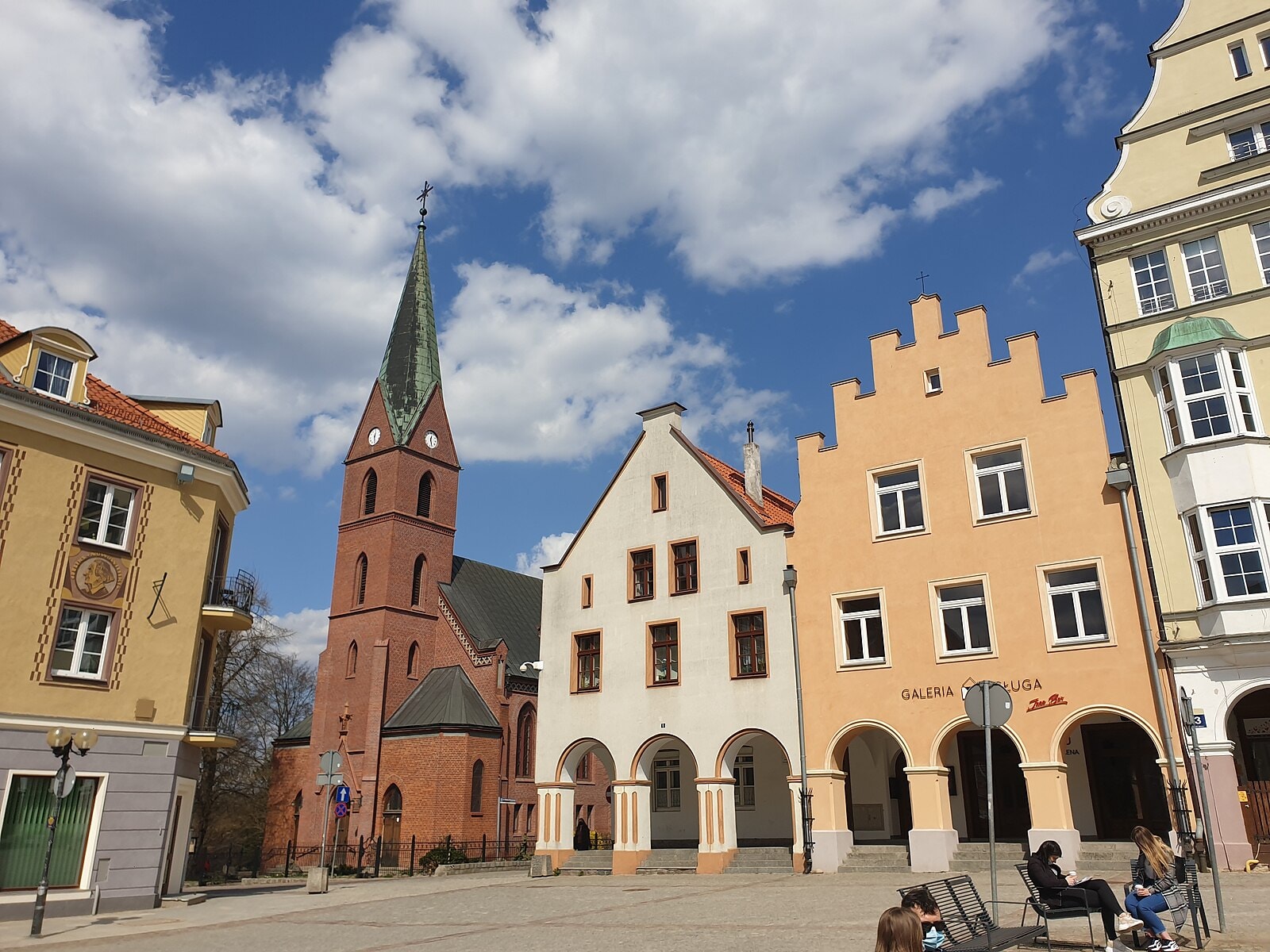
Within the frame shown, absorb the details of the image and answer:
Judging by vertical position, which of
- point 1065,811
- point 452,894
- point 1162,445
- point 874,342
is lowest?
point 452,894

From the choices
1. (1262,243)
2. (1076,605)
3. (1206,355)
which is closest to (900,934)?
(1076,605)

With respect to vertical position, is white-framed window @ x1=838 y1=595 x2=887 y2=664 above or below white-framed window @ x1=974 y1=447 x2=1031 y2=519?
below

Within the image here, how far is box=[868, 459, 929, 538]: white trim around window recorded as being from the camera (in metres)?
25.9

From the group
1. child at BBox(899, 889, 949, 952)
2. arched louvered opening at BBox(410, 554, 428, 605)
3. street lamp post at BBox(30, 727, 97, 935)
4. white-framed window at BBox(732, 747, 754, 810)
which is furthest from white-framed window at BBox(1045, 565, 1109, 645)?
arched louvered opening at BBox(410, 554, 428, 605)

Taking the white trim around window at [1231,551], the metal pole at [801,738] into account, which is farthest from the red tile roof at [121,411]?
the white trim around window at [1231,551]

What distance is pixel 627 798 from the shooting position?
28.8 meters

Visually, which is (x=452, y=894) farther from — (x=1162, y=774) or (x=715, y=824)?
(x=1162, y=774)

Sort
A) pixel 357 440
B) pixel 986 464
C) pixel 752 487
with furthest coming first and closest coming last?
pixel 357 440 < pixel 752 487 < pixel 986 464

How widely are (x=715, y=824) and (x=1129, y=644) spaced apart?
11882 millimetres

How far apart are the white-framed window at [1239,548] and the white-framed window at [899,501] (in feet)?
23.0

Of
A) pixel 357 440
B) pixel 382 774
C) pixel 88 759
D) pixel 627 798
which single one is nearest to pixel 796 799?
pixel 627 798

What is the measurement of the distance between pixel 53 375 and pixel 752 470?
19.8 m

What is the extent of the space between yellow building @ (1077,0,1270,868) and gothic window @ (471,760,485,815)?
31486mm

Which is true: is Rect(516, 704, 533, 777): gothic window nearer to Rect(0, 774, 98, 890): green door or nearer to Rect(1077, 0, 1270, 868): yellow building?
Rect(0, 774, 98, 890): green door
